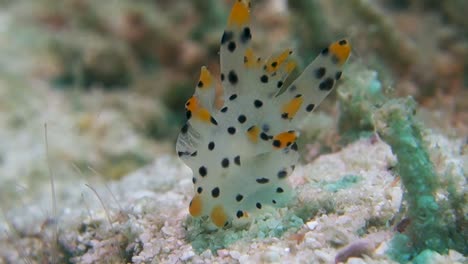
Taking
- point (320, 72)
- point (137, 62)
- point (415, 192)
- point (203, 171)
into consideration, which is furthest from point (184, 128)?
point (137, 62)

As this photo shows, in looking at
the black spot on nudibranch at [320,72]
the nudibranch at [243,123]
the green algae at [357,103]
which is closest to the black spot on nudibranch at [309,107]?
the nudibranch at [243,123]

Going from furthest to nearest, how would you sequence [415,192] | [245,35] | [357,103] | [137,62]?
[137,62]
[357,103]
[245,35]
[415,192]

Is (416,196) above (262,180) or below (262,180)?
below

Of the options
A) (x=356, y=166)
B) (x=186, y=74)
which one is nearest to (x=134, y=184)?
(x=356, y=166)

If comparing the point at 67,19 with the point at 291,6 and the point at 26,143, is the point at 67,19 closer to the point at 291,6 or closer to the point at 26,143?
the point at 26,143

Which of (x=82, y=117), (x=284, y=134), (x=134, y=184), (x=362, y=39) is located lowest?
(x=284, y=134)

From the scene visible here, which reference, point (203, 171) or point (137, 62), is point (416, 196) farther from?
point (137, 62)

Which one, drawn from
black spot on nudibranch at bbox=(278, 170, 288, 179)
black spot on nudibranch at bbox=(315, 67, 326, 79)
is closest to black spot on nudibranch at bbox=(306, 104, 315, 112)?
black spot on nudibranch at bbox=(315, 67, 326, 79)

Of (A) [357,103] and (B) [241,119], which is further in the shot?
(A) [357,103]
